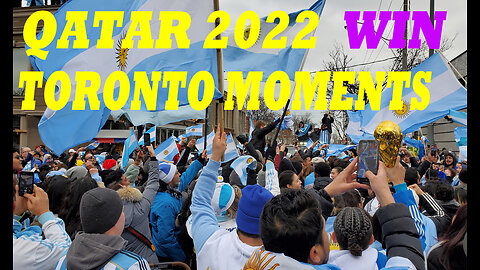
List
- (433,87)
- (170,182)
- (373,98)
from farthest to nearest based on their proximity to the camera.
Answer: (373,98) → (433,87) → (170,182)

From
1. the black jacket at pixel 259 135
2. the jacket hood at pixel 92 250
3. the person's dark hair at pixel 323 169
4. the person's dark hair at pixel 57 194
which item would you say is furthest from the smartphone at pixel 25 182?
the person's dark hair at pixel 323 169

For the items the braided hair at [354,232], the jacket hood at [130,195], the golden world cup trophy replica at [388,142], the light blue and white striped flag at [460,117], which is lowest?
the jacket hood at [130,195]

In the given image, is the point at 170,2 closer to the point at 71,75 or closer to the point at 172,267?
the point at 71,75

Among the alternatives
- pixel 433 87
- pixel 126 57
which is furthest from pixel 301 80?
pixel 433 87

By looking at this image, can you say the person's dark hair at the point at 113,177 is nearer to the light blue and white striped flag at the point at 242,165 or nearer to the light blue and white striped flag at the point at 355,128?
the light blue and white striped flag at the point at 242,165

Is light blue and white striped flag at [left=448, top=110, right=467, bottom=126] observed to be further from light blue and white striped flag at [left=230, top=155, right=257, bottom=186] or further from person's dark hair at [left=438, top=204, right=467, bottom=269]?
person's dark hair at [left=438, top=204, right=467, bottom=269]

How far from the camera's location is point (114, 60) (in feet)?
17.5

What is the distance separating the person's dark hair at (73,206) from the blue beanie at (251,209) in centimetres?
191

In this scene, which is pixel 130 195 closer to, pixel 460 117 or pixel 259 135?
pixel 460 117

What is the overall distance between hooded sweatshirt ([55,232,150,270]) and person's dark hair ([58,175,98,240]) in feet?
3.97

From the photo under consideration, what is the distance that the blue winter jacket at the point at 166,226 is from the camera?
15.2 feet

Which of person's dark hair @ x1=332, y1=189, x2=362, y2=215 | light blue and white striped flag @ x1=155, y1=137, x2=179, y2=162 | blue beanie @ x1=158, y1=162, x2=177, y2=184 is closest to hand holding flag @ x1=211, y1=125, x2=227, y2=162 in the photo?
person's dark hair @ x1=332, y1=189, x2=362, y2=215
